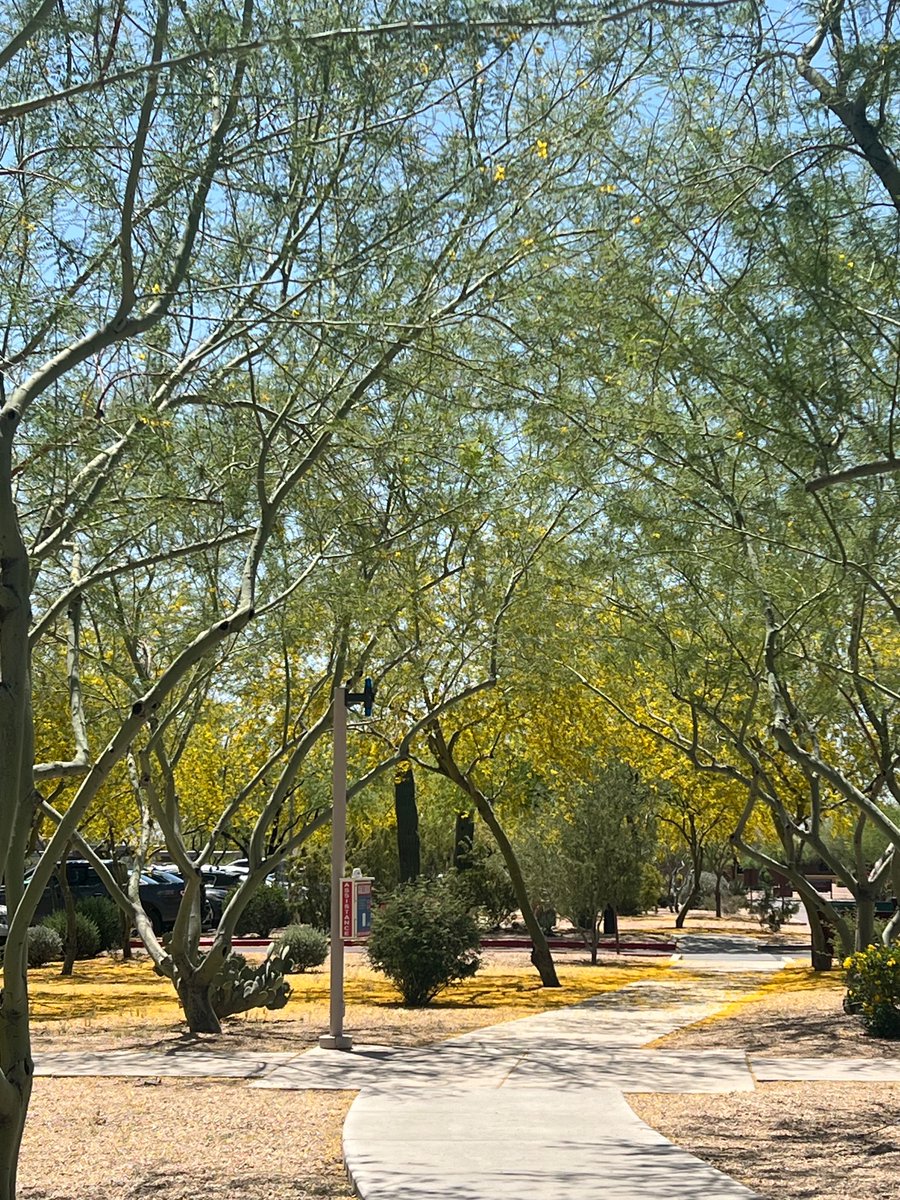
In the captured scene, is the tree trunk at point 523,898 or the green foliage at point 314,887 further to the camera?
the green foliage at point 314,887

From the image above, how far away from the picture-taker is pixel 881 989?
1367 cm

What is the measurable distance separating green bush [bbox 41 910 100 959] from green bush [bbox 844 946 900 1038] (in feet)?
56.5

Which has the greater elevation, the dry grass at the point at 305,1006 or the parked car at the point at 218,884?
the parked car at the point at 218,884

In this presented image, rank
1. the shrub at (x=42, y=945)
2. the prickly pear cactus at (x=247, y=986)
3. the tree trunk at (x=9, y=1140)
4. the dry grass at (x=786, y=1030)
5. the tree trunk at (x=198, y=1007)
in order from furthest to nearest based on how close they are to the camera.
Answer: the shrub at (x=42, y=945), the prickly pear cactus at (x=247, y=986), the tree trunk at (x=198, y=1007), the dry grass at (x=786, y=1030), the tree trunk at (x=9, y=1140)

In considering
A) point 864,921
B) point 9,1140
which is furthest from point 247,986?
point 9,1140

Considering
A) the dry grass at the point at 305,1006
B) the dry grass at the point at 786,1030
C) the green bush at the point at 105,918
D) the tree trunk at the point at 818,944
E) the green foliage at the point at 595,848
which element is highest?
the green foliage at the point at 595,848

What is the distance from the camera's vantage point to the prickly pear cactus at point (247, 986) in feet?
50.9

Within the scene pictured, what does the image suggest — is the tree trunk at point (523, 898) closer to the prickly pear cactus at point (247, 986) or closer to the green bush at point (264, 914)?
the prickly pear cactus at point (247, 986)

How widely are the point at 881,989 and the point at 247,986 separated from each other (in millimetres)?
6880

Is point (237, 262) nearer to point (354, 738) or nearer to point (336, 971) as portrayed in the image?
point (336, 971)

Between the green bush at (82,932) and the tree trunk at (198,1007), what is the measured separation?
504 inches

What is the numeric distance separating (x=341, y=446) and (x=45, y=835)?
2129cm

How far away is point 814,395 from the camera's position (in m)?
8.53

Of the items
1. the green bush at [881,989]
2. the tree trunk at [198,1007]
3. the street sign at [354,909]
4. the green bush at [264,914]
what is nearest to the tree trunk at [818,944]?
the green bush at [881,989]
